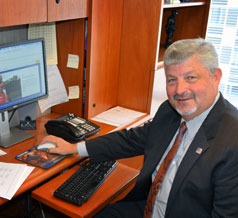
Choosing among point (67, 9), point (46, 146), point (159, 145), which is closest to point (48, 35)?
point (67, 9)

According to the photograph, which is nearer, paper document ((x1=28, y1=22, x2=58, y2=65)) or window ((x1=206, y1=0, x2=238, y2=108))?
paper document ((x1=28, y1=22, x2=58, y2=65))

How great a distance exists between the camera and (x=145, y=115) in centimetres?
238

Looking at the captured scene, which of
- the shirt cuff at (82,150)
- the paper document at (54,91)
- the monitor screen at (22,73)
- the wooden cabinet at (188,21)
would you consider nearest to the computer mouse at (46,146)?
the shirt cuff at (82,150)

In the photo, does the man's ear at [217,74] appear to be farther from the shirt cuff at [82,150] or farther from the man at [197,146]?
the shirt cuff at [82,150]

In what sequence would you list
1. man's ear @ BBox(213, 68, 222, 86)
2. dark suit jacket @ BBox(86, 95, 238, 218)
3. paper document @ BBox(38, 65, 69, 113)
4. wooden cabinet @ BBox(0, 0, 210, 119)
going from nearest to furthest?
dark suit jacket @ BBox(86, 95, 238, 218) < man's ear @ BBox(213, 68, 222, 86) < wooden cabinet @ BBox(0, 0, 210, 119) < paper document @ BBox(38, 65, 69, 113)

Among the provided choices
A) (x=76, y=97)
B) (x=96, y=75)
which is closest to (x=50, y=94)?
(x=76, y=97)

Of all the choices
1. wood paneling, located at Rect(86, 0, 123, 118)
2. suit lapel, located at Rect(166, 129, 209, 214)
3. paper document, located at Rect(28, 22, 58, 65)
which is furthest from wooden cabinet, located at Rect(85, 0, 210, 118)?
suit lapel, located at Rect(166, 129, 209, 214)

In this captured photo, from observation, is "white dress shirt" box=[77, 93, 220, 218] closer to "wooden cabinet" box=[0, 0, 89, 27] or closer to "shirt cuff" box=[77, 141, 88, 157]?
"shirt cuff" box=[77, 141, 88, 157]

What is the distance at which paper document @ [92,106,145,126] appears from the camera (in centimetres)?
220

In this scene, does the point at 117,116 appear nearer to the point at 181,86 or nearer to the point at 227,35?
the point at 181,86

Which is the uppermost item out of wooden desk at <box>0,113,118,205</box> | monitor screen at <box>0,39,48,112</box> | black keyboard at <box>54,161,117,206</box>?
monitor screen at <box>0,39,48,112</box>

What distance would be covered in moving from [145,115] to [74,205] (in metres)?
1.05

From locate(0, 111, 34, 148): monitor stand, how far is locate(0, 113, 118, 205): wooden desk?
0.03 m

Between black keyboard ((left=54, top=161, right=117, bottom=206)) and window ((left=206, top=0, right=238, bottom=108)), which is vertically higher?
window ((left=206, top=0, right=238, bottom=108))
